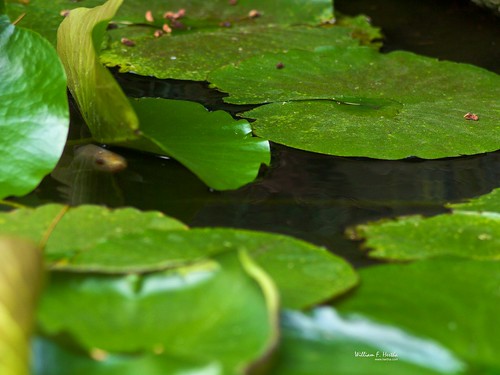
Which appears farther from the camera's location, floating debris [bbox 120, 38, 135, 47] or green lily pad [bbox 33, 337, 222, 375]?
floating debris [bbox 120, 38, 135, 47]

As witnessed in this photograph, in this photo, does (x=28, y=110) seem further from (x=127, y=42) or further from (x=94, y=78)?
(x=127, y=42)

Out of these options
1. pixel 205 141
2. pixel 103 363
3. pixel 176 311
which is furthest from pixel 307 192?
pixel 103 363

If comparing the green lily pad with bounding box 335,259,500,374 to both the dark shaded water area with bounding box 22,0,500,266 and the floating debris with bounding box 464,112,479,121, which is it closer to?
the dark shaded water area with bounding box 22,0,500,266

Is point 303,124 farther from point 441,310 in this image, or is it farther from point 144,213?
point 441,310

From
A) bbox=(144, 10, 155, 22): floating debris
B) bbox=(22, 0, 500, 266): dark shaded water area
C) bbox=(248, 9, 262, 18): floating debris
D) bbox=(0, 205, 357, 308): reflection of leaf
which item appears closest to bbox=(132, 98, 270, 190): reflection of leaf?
bbox=(22, 0, 500, 266): dark shaded water area

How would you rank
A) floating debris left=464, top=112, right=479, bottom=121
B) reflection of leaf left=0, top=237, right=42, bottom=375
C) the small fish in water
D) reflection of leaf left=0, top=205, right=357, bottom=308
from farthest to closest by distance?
floating debris left=464, top=112, right=479, bottom=121
the small fish in water
reflection of leaf left=0, top=205, right=357, bottom=308
reflection of leaf left=0, top=237, right=42, bottom=375
